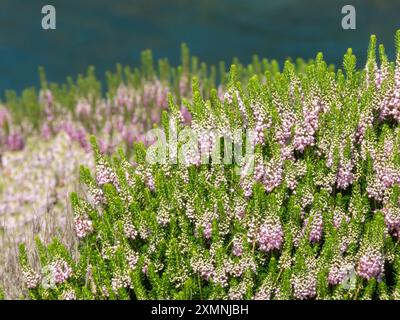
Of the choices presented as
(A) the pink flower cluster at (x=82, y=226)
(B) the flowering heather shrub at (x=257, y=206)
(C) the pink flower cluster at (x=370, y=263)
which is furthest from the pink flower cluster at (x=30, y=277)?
(C) the pink flower cluster at (x=370, y=263)

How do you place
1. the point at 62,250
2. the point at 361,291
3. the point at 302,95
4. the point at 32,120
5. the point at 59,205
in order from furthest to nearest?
the point at 32,120 → the point at 59,205 → the point at 302,95 → the point at 62,250 → the point at 361,291

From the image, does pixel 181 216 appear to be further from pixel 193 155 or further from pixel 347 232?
pixel 347 232

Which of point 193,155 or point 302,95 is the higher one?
point 302,95

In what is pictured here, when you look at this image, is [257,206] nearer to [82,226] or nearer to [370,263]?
[370,263]

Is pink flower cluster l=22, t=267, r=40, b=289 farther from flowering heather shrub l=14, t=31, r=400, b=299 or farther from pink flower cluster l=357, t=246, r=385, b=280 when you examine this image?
pink flower cluster l=357, t=246, r=385, b=280

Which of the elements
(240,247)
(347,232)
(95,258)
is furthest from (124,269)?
(347,232)

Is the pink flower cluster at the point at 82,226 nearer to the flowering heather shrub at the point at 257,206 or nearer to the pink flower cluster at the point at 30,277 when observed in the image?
the flowering heather shrub at the point at 257,206

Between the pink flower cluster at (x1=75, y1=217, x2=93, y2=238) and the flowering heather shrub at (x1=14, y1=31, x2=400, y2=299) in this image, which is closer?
the flowering heather shrub at (x1=14, y1=31, x2=400, y2=299)

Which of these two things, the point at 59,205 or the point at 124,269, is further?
the point at 59,205

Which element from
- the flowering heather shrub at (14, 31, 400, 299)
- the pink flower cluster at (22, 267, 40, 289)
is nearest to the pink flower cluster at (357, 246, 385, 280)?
the flowering heather shrub at (14, 31, 400, 299)
